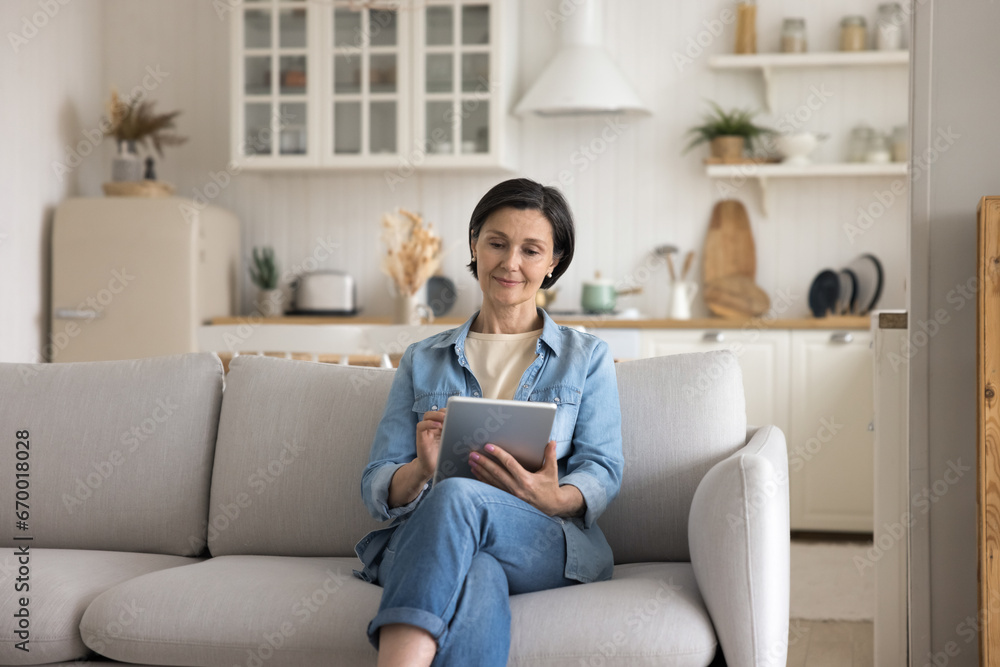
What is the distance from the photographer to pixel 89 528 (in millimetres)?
2205

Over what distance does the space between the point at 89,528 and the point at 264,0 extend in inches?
121

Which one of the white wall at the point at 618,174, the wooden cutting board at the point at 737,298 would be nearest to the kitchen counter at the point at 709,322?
the wooden cutting board at the point at 737,298

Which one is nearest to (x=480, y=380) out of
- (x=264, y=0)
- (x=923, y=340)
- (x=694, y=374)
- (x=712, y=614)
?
(x=694, y=374)

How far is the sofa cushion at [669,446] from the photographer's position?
6.57 ft

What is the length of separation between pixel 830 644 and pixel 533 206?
65.2 inches

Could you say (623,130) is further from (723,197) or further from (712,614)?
(712,614)

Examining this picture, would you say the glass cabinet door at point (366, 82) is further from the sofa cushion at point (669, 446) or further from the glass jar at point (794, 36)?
the sofa cushion at point (669, 446)

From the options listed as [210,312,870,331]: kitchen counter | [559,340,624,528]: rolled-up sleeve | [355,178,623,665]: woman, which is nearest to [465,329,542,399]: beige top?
[355,178,623,665]: woman

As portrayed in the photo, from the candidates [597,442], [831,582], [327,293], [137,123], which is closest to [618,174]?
[327,293]

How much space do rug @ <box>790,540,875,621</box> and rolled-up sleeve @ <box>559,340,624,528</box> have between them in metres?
Result: 1.37

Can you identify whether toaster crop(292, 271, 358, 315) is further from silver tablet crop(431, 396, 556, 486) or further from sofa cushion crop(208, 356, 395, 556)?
silver tablet crop(431, 396, 556, 486)

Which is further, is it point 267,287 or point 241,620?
point 267,287

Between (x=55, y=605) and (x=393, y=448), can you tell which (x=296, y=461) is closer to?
(x=393, y=448)

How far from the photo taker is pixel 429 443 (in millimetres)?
1719
